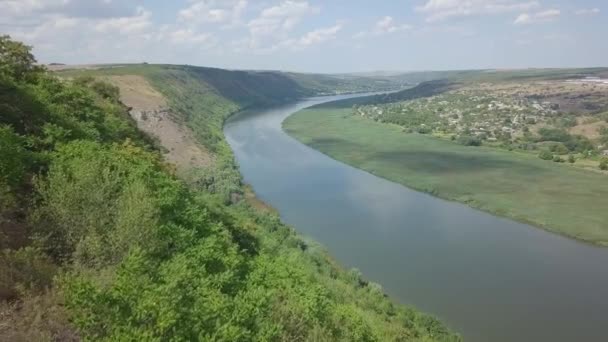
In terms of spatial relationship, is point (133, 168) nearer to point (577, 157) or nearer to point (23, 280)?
point (23, 280)

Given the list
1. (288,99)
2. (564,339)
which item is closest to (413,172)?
(564,339)

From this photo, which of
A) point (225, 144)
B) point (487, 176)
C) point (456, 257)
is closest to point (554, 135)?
point (487, 176)

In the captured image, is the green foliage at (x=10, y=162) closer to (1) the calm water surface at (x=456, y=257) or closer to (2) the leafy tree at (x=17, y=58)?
(2) the leafy tree at (x=17, y=58)

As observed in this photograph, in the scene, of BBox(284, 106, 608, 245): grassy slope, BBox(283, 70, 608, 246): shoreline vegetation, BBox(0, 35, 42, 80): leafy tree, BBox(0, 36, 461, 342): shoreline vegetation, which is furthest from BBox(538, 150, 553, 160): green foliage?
BBox(0, 35, 42, 80): leafy tree

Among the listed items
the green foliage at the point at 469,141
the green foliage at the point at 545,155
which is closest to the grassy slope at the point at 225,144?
the green foliage at the point at 469,141

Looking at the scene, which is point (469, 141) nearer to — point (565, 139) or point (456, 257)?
point (565, 139)

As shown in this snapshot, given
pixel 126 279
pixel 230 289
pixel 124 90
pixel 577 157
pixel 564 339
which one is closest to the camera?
pixel 126 279

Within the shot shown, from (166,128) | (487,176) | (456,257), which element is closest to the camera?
(456,257)
